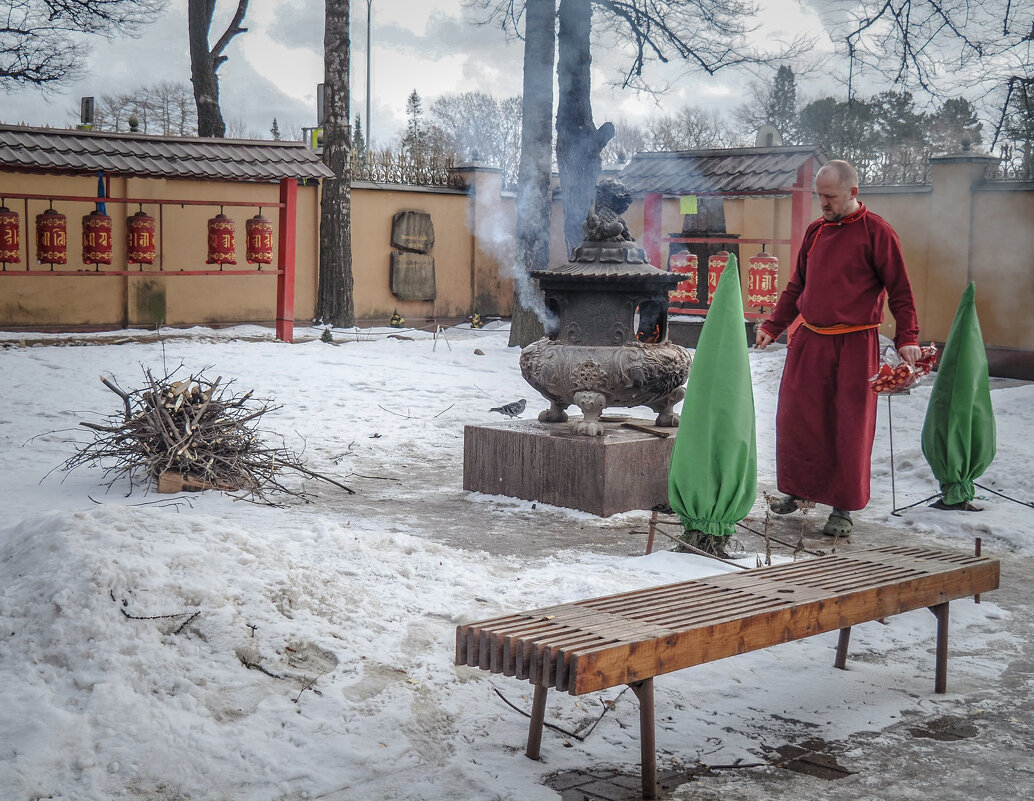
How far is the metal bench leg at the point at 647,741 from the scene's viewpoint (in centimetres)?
280

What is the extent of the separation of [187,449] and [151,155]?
6.64m

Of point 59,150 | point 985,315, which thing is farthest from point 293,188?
point 985,315

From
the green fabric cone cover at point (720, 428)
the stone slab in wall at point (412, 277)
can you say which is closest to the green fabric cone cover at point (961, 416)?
the green fabric cone cover at point (720, 428)

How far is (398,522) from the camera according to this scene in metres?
5.78

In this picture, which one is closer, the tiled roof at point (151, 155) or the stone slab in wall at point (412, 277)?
the tiled roof at point (151, 155)

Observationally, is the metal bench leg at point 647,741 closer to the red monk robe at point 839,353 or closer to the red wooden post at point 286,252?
the red monk robe at point 839,353

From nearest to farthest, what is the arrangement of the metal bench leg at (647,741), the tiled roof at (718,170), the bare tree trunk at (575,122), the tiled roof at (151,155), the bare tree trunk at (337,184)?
the metal bench leg at (647,741), the tiled roof at (151,155), the tiled roof at (718,170), the bare tree trunk at (575,122), the bare tree trunk at (337,184)

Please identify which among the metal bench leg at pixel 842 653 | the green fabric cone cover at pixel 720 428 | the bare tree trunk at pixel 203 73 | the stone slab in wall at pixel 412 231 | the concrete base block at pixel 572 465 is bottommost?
the metal bench leg at pixel 842 653

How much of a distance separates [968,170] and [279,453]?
10120 millimetres

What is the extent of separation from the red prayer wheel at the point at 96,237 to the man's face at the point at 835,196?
814 cm

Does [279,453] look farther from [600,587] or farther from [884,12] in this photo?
[884,12]

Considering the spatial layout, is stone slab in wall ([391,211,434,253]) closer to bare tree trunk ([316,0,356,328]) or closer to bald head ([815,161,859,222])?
bare tree trunk ([316,0,356,328])

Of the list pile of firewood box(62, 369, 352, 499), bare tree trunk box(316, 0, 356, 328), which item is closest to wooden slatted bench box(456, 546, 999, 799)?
pile of firewood box(62, 369, 352, 499)

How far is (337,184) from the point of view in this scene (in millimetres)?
14977
